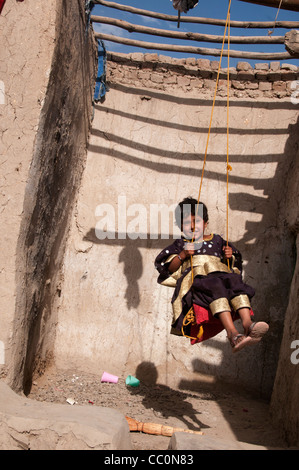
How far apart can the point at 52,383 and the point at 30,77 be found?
9.26ft

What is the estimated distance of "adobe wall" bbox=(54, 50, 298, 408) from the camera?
514 cm

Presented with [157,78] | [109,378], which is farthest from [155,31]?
[109,378]

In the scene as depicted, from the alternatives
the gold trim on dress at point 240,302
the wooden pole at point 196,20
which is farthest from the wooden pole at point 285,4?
the gold trim on dress at point 240,302

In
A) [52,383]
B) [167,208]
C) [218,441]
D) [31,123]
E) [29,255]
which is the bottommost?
[52,383]

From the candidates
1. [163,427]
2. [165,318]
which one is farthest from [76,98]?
[163,427]

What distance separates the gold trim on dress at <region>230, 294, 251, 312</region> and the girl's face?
677mm

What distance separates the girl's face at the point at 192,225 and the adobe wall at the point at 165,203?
1.53 meters

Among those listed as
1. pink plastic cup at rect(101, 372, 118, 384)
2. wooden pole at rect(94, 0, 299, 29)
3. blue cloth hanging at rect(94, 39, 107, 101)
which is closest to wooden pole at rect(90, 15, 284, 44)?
wooden pole at rect(94, 0, 299, 29)

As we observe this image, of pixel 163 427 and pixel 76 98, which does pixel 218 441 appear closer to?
pixel 163 427

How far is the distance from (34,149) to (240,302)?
1.92 meters

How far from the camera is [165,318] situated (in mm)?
5223

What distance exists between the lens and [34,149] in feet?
Result: 11.8

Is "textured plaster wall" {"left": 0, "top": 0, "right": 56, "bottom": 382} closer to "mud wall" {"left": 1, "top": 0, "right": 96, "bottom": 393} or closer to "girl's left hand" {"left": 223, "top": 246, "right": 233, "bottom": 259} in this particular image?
"mud wall" {"left": 1, "top": 0, "right": 96, "bottom": 393}

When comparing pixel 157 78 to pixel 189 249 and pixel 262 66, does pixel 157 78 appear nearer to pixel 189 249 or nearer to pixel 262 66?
pixel 262 66
